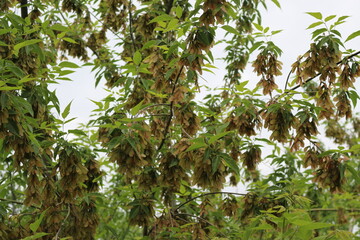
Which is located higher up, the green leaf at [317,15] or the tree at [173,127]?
the green leaf at [317,15]

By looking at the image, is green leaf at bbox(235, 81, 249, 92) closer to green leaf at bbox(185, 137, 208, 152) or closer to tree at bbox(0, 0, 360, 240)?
tree at bbox(0, 0, 360, 240)

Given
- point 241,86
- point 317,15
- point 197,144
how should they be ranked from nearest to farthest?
point 197,144 → point 317,15 → point 241,86

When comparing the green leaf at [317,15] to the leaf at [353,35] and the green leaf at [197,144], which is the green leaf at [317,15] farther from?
the green leaf at [197,144]

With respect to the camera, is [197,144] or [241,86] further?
[241,86]

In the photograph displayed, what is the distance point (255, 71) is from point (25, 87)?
6.00ft

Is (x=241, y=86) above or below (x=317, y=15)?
below

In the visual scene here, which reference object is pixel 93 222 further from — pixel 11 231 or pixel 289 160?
pixel 289 160

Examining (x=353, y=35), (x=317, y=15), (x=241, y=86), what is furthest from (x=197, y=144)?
(x=353, y=35)

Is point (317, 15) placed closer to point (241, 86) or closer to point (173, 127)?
point (241, 86)

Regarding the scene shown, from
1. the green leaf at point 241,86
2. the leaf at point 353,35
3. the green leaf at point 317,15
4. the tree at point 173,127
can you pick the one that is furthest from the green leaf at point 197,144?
the leaf at point 353,35

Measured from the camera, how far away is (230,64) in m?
5.89

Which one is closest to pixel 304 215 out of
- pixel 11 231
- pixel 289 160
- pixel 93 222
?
pixel 93 222

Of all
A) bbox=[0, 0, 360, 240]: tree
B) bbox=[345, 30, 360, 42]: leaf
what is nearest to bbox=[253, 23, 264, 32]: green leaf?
bbox=[0, 0, 360, 240]: tree

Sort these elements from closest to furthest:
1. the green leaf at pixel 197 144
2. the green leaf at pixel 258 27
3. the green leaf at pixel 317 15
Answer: the green leaf at pixel 197 144 < the green leaf at pixel 317 15 < the green leaf at pixel 258 27
